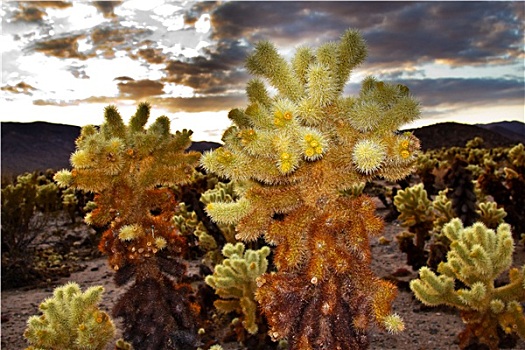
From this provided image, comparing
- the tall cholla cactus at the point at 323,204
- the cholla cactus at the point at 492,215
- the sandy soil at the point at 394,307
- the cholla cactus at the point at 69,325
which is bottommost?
the sandy soil at the point at 394,307

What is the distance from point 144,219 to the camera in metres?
5.13

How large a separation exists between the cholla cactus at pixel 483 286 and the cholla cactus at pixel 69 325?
3.61 m

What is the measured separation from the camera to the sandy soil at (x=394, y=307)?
6723mm

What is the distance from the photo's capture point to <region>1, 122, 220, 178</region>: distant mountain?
64.2m

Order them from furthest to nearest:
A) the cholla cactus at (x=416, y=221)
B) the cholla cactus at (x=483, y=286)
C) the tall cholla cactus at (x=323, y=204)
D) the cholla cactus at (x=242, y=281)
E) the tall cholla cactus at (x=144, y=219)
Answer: the cholla cactus at (x=416, y=221) < the cholla cactus at (x=242, y=281) < the cholla cactus at (x=483, y=286) < the tall cholla cactus at (x=144, y=219) < the tall cholla cactus at (x=323, y=204)

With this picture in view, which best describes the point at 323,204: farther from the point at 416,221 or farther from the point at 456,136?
the point at 456,136

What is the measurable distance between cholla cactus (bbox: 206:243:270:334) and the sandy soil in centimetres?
77

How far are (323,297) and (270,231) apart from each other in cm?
53

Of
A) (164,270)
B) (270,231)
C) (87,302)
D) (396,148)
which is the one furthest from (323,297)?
(87,302)

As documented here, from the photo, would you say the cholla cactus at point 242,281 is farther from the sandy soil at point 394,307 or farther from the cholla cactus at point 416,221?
the cholla cactus at point 416,221

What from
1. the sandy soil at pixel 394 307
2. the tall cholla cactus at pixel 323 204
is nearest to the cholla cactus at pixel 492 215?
the sandy soil at pixel 394 307

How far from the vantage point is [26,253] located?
11.2 meters

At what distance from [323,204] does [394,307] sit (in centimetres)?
527

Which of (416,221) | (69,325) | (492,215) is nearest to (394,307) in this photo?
(416,221)
